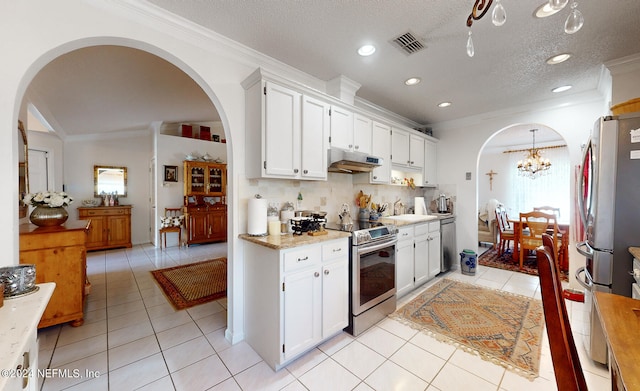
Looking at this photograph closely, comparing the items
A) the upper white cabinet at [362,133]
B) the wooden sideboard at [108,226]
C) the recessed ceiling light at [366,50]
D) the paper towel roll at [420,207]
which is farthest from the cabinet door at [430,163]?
the wooden sideboard at [108,226]

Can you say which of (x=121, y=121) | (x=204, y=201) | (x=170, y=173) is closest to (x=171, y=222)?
(x=204, y=201)

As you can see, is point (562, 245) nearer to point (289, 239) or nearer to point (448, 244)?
point (448, 244)

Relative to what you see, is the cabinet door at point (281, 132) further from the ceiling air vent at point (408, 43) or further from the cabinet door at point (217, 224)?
the cabinet door at point (217, 224)

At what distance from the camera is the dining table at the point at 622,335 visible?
615mm

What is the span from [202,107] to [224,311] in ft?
12.6

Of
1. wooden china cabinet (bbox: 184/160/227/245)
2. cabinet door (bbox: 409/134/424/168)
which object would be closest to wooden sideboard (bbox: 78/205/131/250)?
wooden china cabinet (bbox: 184/160/227/245)

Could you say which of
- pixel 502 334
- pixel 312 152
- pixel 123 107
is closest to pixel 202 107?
pixel 123 107

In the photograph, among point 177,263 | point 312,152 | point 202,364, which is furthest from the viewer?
point 177,263

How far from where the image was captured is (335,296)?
2088mm

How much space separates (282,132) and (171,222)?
15.6 ft

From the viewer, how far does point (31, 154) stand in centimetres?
455

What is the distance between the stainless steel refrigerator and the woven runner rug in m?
3.50

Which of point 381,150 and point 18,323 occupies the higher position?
point 381,150

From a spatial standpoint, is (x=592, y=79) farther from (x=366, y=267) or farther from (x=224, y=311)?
(x=224, y=311)
